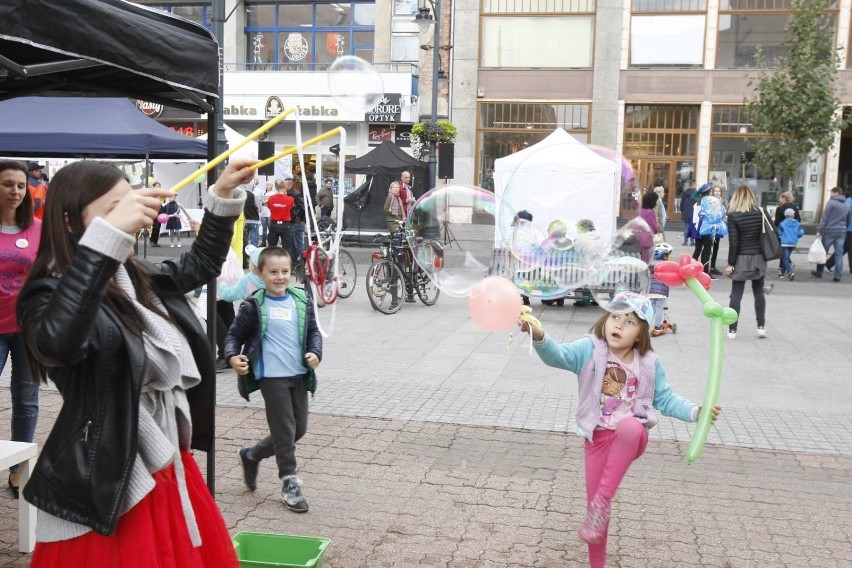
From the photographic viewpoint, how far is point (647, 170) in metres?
27.5

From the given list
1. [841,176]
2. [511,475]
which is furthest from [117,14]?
[841,176]

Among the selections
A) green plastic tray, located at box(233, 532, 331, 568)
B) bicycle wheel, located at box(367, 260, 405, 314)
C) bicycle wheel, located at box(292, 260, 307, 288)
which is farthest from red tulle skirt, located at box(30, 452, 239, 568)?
bicycle wheel, located at box(292, 260, 307, 288)

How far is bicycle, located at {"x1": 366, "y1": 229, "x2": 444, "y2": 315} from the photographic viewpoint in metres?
12.1

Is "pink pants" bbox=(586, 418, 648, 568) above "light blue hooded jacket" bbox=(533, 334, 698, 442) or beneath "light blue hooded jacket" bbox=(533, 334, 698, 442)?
beneath

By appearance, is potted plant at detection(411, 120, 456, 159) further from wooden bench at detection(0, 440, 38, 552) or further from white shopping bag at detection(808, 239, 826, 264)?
wooden bench at detection(0, 440, 38, 552)

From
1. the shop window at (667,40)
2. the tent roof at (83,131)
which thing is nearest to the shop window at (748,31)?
the shop window at (667,40)

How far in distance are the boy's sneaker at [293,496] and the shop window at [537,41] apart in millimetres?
25433

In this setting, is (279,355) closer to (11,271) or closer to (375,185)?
(11,271)

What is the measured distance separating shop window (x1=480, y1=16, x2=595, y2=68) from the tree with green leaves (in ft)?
32.3

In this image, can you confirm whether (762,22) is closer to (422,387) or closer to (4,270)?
(422,387)

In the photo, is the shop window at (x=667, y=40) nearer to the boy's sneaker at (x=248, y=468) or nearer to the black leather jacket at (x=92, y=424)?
the boy's sneaker at (x=248, y=468)

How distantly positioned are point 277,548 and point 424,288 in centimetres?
924

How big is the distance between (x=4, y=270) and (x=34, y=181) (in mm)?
16627

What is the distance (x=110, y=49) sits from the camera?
11.3 feet
